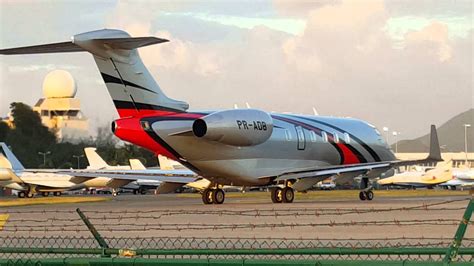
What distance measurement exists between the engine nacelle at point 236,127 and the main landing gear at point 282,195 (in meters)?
2.09

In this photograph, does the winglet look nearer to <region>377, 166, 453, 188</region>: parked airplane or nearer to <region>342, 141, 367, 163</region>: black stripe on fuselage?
<region>342, 141, 367, 163</region>: black stripe on fuselage

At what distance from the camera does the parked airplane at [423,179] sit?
8375cm

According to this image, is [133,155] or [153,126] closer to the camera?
[153,126]

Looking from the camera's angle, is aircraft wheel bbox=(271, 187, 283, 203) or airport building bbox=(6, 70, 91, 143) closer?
aircraft wheel bbox=(271, 187, 283, 203)

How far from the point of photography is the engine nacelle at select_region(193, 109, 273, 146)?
1216 inches

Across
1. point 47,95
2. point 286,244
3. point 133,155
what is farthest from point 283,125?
point 47,95

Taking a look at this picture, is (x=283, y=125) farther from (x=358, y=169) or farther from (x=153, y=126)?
(x=153, y=126)

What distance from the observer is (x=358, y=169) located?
35438 mm

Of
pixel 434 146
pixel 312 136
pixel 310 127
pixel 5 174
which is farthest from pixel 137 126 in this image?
pixel 5 174

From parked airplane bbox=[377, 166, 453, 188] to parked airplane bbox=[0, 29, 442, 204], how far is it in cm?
4620

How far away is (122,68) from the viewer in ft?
102

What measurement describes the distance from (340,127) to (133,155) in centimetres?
7345

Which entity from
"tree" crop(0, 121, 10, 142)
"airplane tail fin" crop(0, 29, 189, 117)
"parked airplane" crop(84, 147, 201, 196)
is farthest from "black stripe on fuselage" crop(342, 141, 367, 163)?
"tree" crop(0, 121, 10, 142)

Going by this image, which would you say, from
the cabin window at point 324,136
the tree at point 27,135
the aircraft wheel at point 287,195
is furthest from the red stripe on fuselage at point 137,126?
the tree at point 27,135
